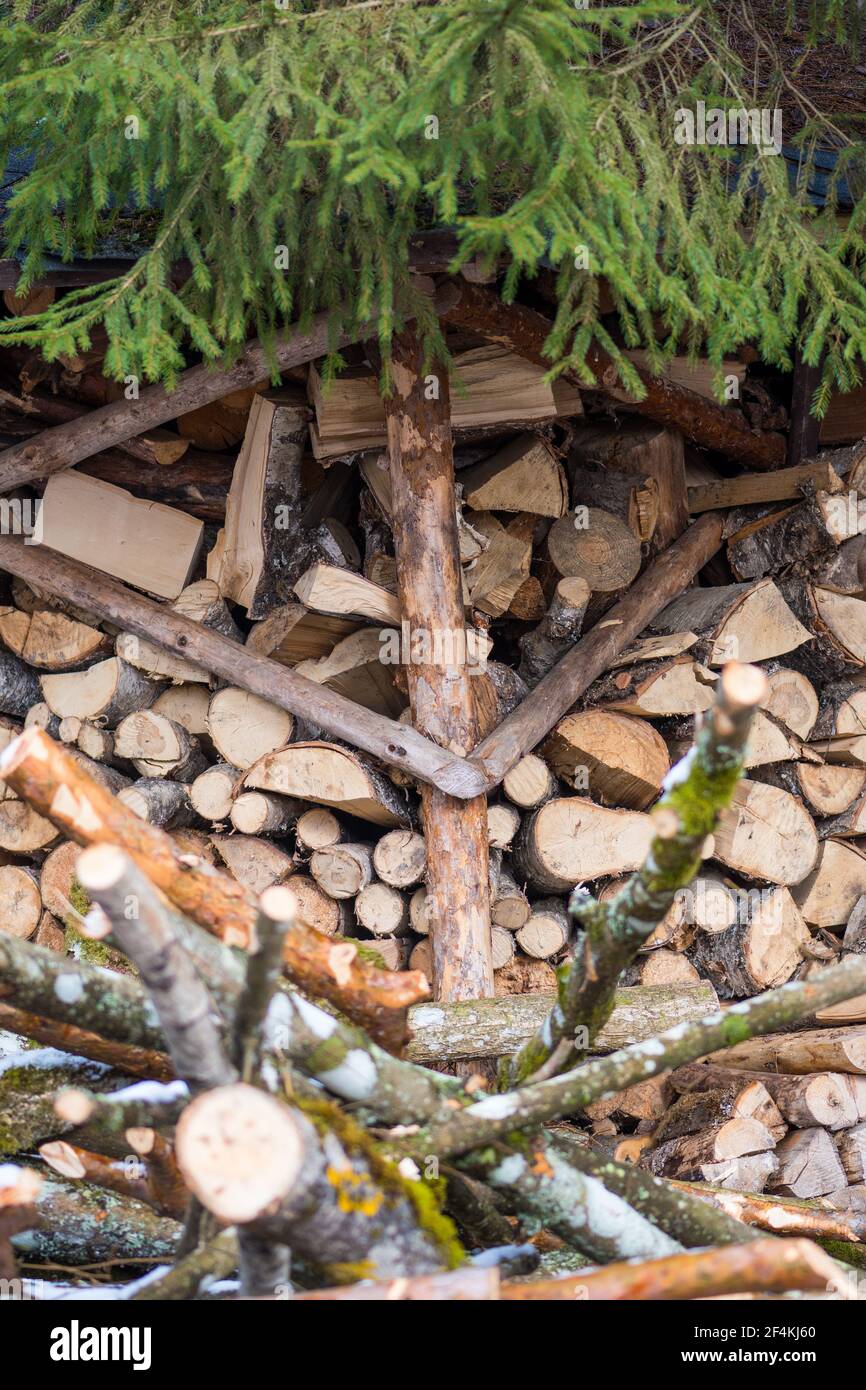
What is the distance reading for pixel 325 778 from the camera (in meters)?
4.55

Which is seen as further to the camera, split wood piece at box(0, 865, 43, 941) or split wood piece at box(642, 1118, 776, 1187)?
split wood piece at box(0, 865, 43, 941)

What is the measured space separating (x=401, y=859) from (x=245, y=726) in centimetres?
84

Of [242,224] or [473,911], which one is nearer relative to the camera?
[242,224]

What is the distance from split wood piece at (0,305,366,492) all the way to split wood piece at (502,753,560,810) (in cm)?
176

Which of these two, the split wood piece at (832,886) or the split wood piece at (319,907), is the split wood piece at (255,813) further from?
the split wood piece at (832,886)

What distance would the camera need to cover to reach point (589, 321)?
3.44m

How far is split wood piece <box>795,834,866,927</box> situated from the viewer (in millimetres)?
5086

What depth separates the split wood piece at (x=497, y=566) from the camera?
4.79m

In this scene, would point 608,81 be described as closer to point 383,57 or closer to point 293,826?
point 383,57

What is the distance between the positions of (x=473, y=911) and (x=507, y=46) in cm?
290

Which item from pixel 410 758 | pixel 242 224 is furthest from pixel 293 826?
pixel 242 224

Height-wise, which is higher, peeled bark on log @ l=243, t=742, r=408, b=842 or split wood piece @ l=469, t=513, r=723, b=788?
split wood piece @ l=469, t=513, r=723, b=788

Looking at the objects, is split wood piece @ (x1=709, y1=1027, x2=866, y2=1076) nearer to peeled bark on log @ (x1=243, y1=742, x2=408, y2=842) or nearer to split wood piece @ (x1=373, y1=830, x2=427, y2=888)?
split wood piece @ (x1=373, y1=830, x2=427, y2=888)

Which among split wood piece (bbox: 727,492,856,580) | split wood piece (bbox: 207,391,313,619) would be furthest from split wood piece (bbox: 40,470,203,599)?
split wood piece (bbox: 727,492,856,580)
